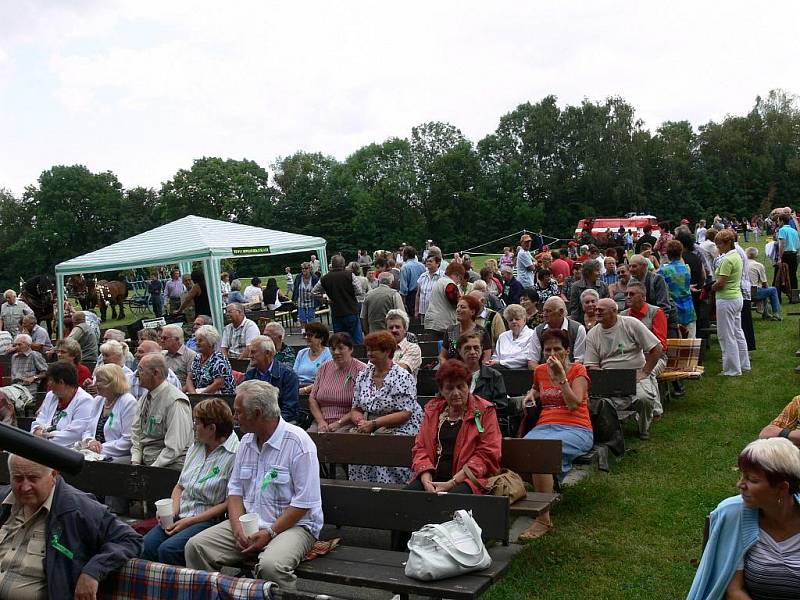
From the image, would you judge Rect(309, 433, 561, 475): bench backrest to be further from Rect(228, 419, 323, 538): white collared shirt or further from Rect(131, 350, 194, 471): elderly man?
Rect(228, 419, 323, 538): white collared shirt

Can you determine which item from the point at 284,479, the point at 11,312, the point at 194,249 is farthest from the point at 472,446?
the point at 11,312

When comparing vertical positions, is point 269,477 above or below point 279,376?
below

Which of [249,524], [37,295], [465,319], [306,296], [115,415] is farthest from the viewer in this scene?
[37,295]

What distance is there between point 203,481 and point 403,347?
2821 millimetres

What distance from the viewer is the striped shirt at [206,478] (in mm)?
5090

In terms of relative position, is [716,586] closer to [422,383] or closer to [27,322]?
[422,383]

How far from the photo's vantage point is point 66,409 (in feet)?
23.5

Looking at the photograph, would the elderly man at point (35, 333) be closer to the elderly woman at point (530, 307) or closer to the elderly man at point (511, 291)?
the elderly man at point (511, 291)

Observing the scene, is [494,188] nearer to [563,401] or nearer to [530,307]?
[530,307]

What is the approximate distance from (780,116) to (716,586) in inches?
2609

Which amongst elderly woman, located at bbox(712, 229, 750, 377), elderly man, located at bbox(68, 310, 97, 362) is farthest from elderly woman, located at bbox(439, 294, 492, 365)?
elderly man, located at bbox(68, 310, 97, 362)

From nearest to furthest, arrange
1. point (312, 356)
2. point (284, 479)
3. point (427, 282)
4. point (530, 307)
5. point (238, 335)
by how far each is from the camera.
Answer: point (284, 479) → point (312, 356) → point (530, 307) → point (238, 335) → point (427, 282)

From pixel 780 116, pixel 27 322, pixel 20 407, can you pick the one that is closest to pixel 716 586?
pixel 20 407

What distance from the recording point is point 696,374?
8398mm
